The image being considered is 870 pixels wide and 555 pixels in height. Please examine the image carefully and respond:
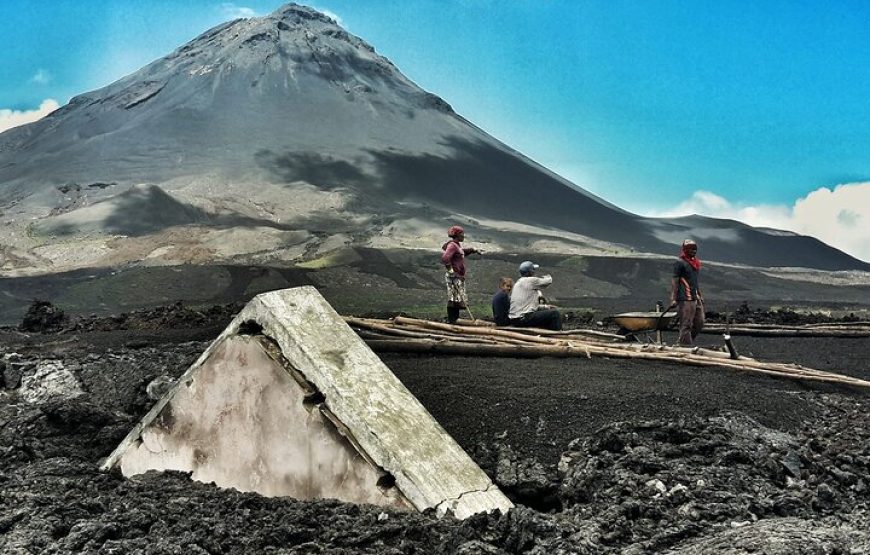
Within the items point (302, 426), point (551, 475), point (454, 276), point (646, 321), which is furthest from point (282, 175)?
point (551, 475)

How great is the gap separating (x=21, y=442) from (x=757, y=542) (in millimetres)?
5258

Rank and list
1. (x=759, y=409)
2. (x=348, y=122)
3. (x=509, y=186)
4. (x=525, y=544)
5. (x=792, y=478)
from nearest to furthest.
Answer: (x=525, y=544) < (x=792, y=478) < (x=759, y=409) < (x=509, y=186) < (x=348, y=122)

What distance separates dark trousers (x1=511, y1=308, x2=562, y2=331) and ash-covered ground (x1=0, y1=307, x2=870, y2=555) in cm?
212

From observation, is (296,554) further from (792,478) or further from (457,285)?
(457,285)

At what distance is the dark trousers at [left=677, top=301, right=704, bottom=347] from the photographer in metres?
11.3

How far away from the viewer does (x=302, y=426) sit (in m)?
5.38

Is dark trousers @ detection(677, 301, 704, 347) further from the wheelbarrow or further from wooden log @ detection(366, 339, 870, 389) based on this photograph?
wooden log @ detection(366, 339, 870, 389)

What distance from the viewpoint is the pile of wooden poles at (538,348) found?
28.1 feet

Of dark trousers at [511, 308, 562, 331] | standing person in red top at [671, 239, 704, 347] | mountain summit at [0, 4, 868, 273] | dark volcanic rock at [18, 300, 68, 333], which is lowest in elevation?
dark volcanic rock at [18, 300, 68, 333]

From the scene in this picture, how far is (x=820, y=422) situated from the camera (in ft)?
23.7

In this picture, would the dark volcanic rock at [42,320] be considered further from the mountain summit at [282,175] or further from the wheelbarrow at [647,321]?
the mountain summit at [282,175]

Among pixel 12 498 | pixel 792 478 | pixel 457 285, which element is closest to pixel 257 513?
pixel 12 498

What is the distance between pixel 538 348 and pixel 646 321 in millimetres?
3424

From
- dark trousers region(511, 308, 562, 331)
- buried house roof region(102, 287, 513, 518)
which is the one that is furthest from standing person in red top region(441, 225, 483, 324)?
buried house roof region(102, 287, 513, 518)
